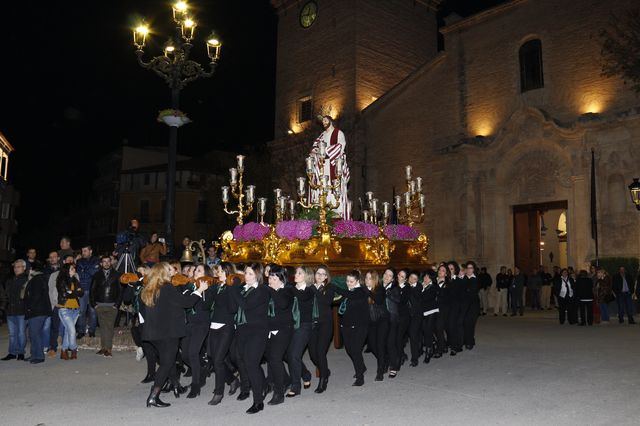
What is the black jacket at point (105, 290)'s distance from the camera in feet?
34.3

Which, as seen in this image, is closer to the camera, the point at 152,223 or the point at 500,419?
the point at 500,419

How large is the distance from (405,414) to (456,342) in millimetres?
4958

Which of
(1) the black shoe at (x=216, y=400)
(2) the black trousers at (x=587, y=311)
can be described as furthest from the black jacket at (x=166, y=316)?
(2) the black trousers at (x=587, y=311)

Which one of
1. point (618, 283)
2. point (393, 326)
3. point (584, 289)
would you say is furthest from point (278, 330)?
point (618, 283)

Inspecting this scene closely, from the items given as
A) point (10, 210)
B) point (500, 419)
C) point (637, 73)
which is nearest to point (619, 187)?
point (637, 73)

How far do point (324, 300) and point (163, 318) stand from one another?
229cm

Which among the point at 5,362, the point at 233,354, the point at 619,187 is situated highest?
the point at 619,187

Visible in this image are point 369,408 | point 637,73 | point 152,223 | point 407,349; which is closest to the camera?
point 369,408

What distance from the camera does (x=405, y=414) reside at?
6281 millimetres

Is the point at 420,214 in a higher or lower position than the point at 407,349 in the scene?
higher

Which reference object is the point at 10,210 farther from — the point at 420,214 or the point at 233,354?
the point at 233,354

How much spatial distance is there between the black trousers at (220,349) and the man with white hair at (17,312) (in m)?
4.90

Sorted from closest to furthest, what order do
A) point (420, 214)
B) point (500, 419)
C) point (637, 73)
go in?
point (500, 419) → point (420, 214) → point (637, 73)

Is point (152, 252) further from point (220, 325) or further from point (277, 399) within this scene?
point (277, 399)
